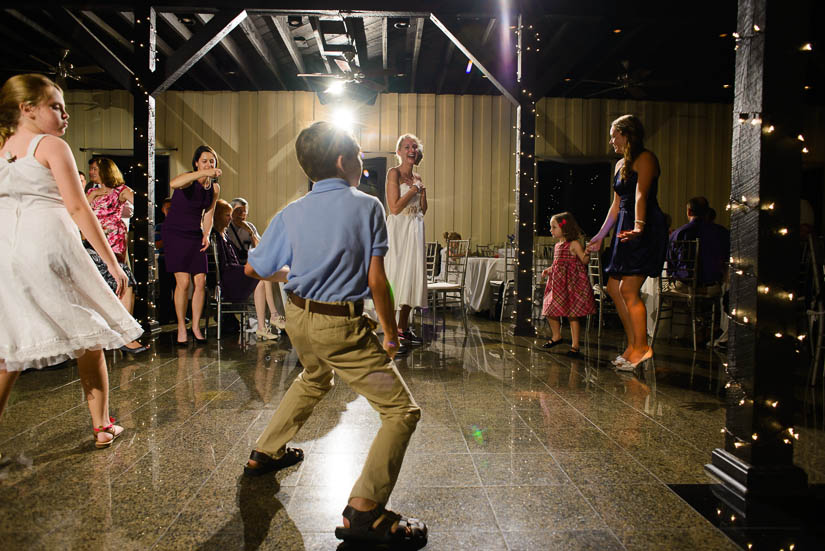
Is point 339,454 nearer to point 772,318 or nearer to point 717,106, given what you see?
point 772,318

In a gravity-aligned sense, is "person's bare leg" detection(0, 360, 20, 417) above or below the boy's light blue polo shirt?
below

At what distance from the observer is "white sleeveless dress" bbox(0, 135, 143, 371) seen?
1.81 metres

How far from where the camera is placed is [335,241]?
147cm

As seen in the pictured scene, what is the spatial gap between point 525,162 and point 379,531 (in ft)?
14.3

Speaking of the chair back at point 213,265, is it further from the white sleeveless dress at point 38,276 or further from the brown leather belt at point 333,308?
the brown leather belt at point 333,308

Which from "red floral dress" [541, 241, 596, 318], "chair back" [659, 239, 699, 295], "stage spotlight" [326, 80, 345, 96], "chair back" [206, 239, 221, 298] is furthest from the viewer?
"stage spotlight" [326, 80, 345, 96]

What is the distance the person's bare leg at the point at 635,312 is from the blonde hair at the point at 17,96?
3244 millimetres

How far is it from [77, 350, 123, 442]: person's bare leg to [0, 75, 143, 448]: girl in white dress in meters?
0.14

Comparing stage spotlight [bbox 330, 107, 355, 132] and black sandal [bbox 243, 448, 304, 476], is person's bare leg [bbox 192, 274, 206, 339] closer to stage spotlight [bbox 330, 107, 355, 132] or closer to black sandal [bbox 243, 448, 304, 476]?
black sandal [bbox 243, 448, 304, 476]

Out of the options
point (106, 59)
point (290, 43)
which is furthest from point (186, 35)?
point (106, 59)

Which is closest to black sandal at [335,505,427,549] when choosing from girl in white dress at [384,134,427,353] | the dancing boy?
the dancing boy

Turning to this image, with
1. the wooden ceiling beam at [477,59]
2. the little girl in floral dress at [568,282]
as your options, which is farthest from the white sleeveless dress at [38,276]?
the wooden ceiling beam at [477,59]

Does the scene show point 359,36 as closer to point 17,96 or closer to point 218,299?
point 218,299

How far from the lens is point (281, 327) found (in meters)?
5.18
